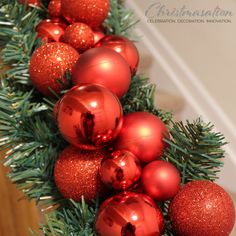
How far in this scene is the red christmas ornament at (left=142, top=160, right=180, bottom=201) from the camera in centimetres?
52

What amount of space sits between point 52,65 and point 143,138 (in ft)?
0.59

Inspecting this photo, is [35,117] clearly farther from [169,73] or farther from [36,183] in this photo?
[169,73]

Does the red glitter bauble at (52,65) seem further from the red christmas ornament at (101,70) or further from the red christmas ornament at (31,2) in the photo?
the red christmas ornament at (31,2)

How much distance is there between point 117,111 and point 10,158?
0.19 metres

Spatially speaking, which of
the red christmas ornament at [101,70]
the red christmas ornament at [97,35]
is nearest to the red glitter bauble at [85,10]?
the red christmas ornament at [97,35]

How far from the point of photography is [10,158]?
62 centimetres

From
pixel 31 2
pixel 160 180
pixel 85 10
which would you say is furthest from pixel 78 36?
pixel 160 180

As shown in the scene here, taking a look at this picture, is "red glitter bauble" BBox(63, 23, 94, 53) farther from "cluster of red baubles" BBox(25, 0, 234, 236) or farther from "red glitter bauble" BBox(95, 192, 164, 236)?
"red glitter bauble" BBox(95, 192, 164, 236)

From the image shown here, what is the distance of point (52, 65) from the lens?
609mm

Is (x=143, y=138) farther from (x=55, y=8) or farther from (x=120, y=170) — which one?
(x=55, y=8)

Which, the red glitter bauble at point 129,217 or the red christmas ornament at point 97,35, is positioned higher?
the red christmas ornament at point 97,35

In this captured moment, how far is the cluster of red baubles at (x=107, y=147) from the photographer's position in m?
0.50

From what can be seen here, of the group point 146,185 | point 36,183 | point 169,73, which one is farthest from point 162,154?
point 169,73

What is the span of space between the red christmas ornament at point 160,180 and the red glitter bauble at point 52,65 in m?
0.19
